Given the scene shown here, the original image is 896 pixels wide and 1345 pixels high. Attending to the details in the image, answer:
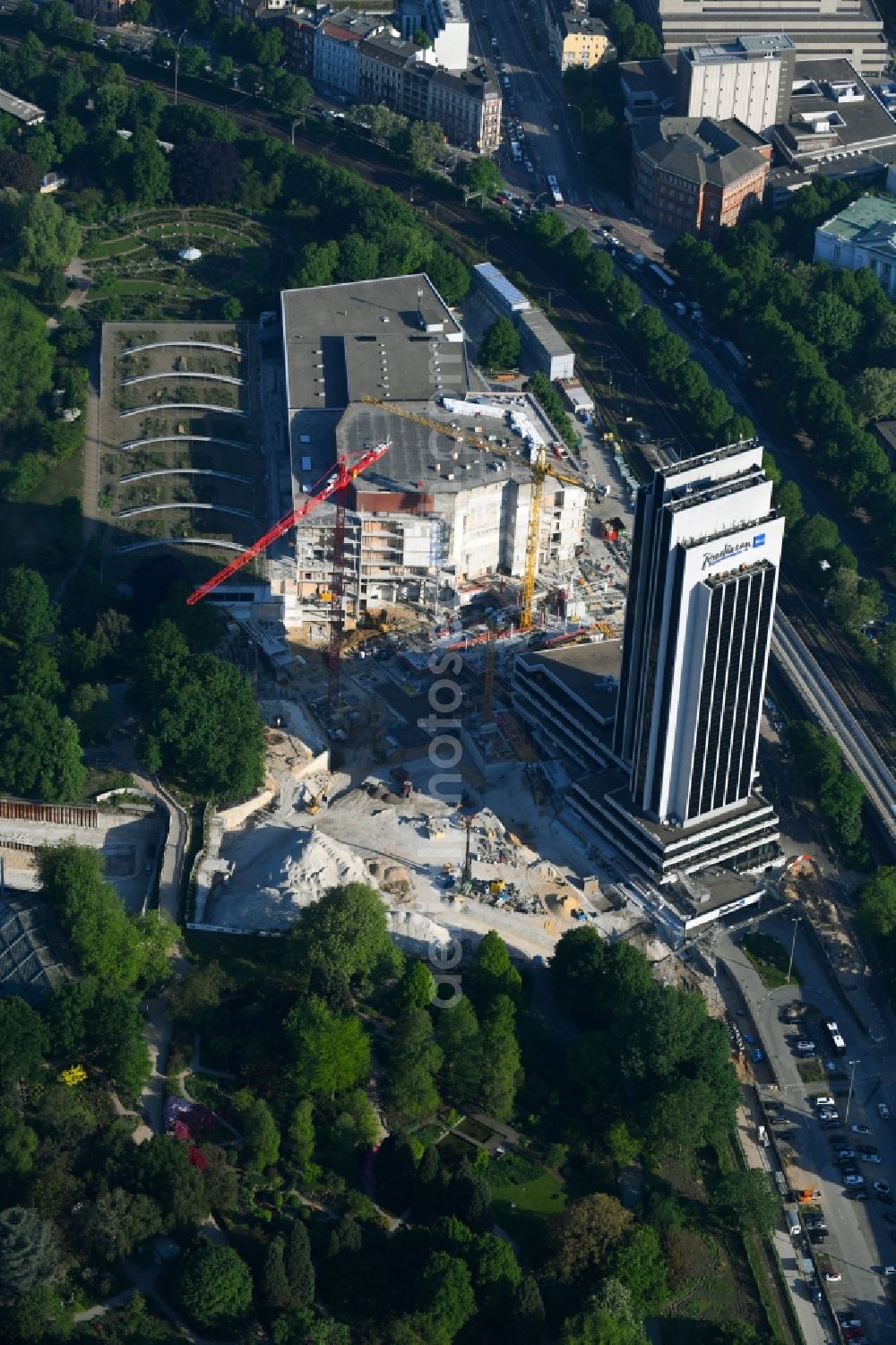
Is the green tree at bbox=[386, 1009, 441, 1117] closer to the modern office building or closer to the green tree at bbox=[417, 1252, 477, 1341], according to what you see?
the green tree at bbox=[417, 1252, 477, 1341]

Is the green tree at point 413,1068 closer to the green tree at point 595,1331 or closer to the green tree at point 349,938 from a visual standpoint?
the green tree at point 349,938

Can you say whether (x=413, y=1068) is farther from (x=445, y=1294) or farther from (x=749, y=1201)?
(x=749, y=1201)

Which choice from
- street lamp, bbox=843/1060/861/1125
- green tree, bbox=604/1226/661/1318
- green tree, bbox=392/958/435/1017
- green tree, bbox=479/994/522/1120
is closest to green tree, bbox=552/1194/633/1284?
green tree, bbox=604/1226/661/1318

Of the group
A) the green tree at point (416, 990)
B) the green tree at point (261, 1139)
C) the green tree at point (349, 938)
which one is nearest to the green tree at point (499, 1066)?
the green tree at point (416, 990)

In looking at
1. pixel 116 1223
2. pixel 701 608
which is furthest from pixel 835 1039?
pixel 116 1223

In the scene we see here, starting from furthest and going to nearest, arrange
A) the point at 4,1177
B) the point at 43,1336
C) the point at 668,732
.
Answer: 1. the point at 668,732
2. the point at 4,1177
3. the point at 43,1336

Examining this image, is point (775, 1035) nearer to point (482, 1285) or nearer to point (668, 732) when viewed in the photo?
point (668, 732)

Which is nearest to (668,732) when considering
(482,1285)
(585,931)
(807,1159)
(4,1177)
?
(585,931)
